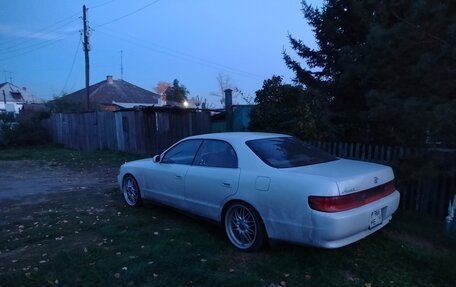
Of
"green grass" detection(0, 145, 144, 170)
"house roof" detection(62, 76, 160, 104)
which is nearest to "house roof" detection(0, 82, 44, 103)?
"house roof" detection(62, 76, 160, 104)

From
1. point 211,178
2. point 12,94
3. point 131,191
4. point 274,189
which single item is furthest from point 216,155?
point 12,94

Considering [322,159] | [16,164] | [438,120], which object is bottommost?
[16,164]

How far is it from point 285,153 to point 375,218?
131cm

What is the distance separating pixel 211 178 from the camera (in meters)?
4.97

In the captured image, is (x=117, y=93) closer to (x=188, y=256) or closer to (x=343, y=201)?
(x=188, y=256)

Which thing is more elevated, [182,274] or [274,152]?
[274,152]

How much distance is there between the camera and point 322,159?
4.99m

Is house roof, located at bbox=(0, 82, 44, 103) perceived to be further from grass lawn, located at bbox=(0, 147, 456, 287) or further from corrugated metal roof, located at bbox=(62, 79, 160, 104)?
grass lawn, located at bbox=(0, 147, 456, 287)

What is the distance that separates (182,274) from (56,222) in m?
3.00

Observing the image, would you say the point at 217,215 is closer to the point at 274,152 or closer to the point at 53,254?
the point at 274,152

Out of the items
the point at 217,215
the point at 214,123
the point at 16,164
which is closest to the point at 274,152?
the point at 217,215

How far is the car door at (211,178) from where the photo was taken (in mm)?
4758

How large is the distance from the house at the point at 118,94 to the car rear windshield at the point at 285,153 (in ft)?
112

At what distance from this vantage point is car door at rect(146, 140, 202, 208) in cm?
555
